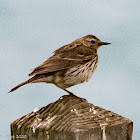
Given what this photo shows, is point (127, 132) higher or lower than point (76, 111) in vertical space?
lower

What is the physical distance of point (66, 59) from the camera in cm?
598

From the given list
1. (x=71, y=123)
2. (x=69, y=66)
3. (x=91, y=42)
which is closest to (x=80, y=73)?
(x=69, y=66)

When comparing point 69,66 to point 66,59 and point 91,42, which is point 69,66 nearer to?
point 66,59

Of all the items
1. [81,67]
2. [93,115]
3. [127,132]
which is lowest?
[127,132]

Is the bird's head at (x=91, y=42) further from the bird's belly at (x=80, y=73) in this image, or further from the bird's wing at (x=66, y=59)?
the bird's belly at (x=80, y=73)

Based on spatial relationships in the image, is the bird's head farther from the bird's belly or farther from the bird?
the bird's belly

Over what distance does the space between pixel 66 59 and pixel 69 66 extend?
28 cm

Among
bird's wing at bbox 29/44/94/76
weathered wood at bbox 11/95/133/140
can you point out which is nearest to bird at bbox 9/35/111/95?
bird's wing at bbox 29/44/94/76

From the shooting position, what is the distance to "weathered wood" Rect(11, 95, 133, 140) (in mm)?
3578

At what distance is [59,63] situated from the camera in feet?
19.0

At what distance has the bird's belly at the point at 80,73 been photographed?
5.61 m

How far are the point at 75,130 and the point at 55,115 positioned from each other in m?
0.40

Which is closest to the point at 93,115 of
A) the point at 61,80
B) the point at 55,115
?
the point at 55,115

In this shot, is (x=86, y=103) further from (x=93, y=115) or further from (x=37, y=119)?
(x=37, y=119)
